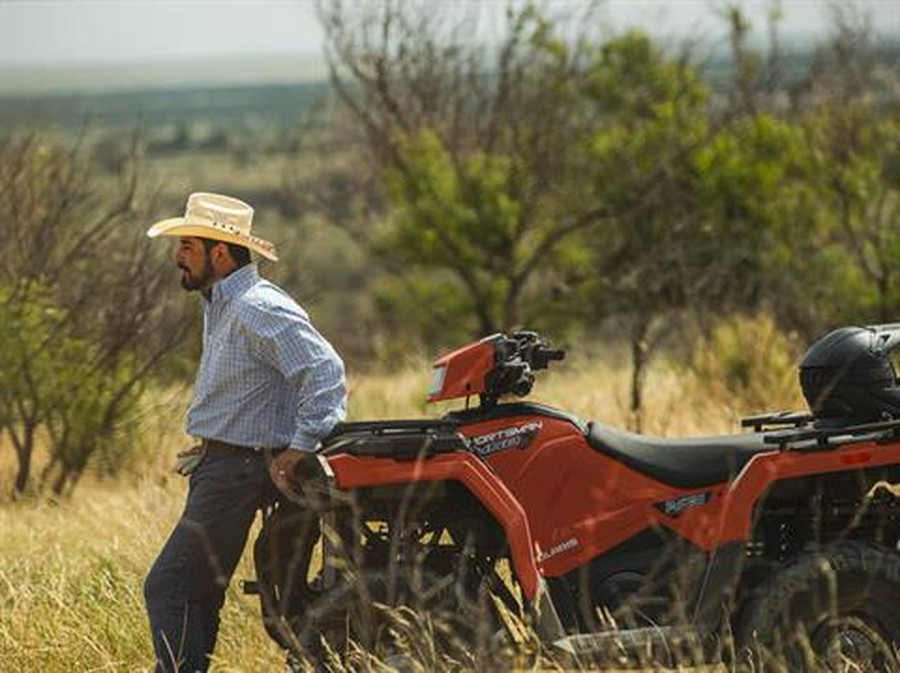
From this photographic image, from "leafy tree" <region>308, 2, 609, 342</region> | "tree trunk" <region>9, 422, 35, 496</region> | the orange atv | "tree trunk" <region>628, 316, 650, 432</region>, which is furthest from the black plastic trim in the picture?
"leafy tree" <region>308, 2, 609, 342</region>

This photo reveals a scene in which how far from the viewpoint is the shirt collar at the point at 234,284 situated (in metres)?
6.07

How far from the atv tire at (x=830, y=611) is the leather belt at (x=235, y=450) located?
149 centimetres

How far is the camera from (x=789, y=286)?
60.5 ft

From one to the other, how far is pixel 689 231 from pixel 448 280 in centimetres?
250

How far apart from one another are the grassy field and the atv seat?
118 cm

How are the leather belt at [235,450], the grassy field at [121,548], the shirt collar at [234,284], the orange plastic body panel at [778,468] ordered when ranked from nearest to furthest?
1. the orange plastic body panel at [778,468]
2. the leather belt at [235,450]
3. the shirt collar at [234,284]
4. the grassy field at [121,548]

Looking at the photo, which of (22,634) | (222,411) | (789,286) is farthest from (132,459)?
(789,286)

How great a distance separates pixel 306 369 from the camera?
19.1 feet

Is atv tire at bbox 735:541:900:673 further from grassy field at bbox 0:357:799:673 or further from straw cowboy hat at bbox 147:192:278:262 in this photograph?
straw cowboy hat at bbox 147:192:278:262

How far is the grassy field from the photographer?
6.43 m

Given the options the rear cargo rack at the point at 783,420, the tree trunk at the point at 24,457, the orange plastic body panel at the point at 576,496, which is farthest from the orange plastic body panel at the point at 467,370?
the tree trunk at the point at 24,457

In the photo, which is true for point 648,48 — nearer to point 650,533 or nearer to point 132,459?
point 132,459

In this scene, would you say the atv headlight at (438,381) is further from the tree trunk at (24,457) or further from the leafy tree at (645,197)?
the leafy tree at (645,197)

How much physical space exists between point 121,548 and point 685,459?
294cm
